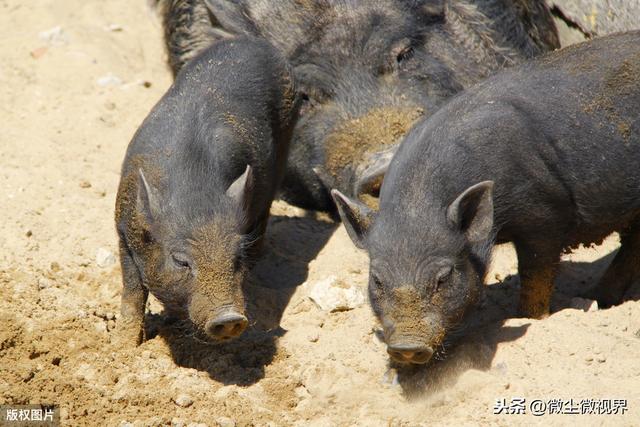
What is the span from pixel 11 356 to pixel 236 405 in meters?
1.03

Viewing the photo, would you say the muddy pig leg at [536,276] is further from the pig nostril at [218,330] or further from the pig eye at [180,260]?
the pig eye at [180,260]

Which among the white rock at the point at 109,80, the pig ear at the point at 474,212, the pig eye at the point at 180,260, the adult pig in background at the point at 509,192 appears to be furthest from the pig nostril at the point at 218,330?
the white rock at the point at 109,80

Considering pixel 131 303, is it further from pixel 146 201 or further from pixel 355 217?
pixel 355 217

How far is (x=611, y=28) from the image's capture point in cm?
709

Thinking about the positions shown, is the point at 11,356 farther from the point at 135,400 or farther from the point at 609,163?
the point at 609,163

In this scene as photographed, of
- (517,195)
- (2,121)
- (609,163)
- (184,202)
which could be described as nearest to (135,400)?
(184,202)

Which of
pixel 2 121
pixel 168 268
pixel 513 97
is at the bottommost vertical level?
pixel 2 121

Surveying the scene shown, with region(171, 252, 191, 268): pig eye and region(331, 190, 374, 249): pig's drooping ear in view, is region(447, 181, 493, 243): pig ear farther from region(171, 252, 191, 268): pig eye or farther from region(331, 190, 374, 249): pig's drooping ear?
region(171, 252, 191, 268): pig eye

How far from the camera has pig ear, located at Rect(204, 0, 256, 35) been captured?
6.95 meters

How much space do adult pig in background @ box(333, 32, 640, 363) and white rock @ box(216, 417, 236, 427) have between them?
27.5 inches

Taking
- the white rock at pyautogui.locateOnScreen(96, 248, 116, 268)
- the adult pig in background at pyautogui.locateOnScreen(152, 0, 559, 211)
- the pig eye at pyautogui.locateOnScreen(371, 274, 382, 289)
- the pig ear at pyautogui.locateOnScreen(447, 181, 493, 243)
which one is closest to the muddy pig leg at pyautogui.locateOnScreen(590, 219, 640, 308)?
the pig ear at pyautogui.locateOnScreen(447, 181, 493, 243)

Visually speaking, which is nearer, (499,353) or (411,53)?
(499,353)

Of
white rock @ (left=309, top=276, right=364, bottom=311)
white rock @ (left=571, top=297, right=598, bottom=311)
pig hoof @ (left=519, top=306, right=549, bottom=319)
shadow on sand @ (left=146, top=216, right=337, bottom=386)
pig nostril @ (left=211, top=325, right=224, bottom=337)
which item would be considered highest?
pig nostril @ (left=211, top=325, right=224, bottom=337)

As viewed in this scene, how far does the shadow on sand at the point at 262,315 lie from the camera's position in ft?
16.9
